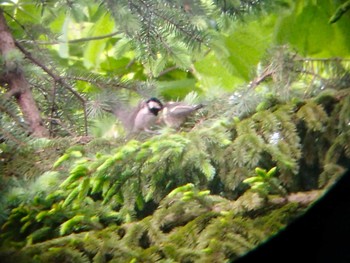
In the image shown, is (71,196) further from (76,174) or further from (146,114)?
(146,114)

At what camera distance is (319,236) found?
0.81 metres

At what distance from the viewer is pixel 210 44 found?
5.03 ft

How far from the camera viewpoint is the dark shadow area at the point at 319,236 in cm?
80

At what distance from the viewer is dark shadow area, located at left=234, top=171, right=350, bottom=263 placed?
Result: 796mm

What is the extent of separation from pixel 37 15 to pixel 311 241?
1.07 meters

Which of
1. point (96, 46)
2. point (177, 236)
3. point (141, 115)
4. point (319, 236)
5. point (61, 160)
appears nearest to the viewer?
point (319, 236)

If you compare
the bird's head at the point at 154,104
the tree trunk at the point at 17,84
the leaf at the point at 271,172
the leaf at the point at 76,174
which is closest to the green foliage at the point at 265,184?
the leaf at the point at 271,172

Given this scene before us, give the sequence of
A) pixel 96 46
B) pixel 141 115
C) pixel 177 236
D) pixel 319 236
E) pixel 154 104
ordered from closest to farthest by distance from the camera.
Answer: pixel 319 236
pixel 177 236
pixel 141 115
pixel 154 104
pixel 96 46

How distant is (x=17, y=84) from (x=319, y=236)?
Result: 0.99m

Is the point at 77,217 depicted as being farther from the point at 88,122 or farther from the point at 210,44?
the point at 210,44

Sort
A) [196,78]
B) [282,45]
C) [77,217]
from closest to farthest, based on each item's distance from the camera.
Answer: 1. [77,217]
2. [282,45]
3. [196,78]

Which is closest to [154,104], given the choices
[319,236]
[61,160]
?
[61,160]

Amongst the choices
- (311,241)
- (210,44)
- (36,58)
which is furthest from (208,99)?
(311,241)

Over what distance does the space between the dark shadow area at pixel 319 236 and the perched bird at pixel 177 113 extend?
0.71 metres
